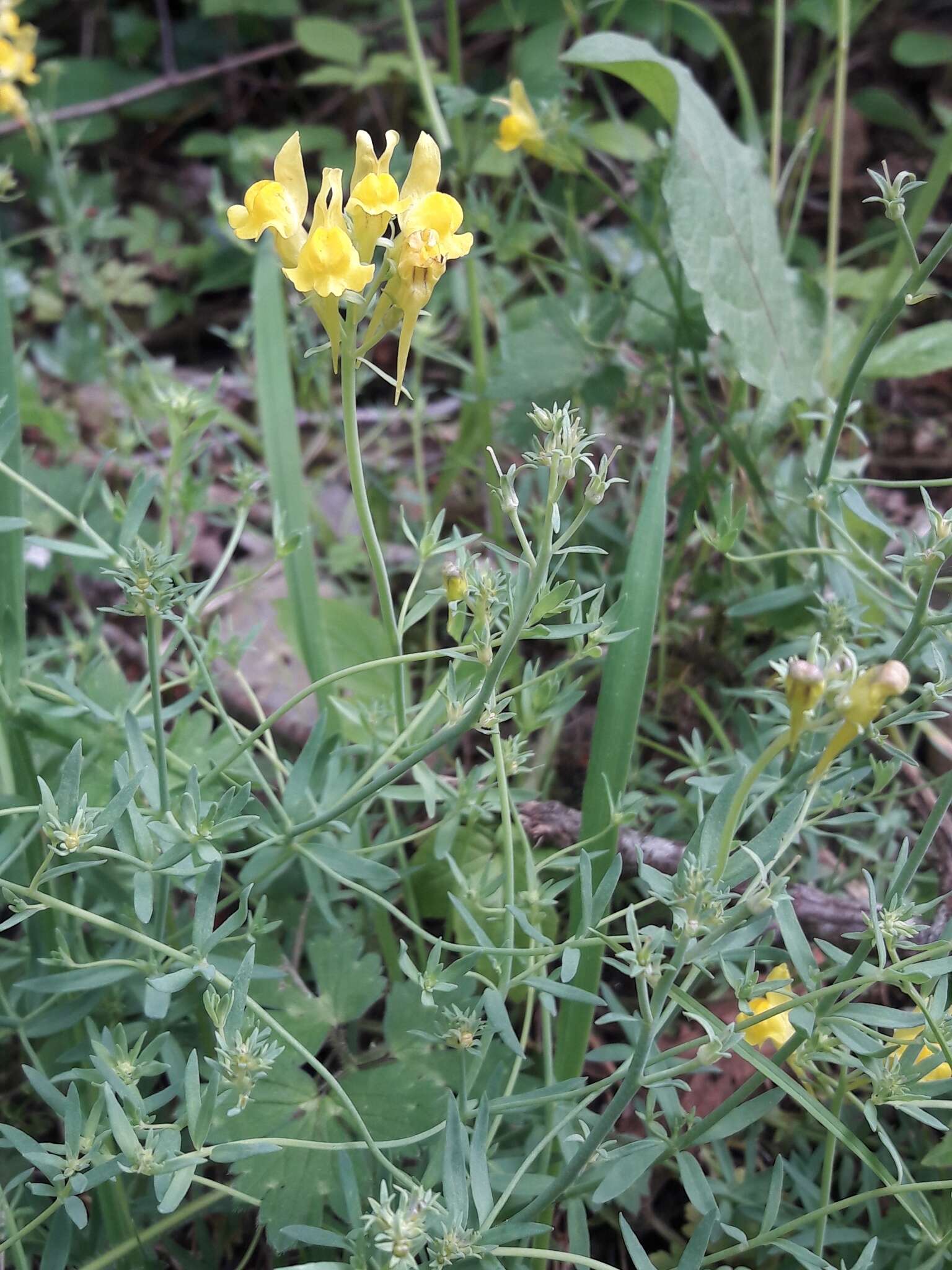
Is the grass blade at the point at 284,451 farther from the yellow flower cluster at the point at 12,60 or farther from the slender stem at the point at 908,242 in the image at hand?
the slender stem at the point at 908,242

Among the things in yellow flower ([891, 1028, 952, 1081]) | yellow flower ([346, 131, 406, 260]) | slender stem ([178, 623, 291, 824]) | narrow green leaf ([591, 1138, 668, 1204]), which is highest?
yellow flower ([346, 131, 406, 260])

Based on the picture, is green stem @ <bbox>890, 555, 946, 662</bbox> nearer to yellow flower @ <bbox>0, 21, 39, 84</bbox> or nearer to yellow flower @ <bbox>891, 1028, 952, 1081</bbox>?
yellow flower @ <bbox>891, 1028, 952, 1081</bbox>

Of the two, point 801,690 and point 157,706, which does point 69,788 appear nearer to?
point 157,706

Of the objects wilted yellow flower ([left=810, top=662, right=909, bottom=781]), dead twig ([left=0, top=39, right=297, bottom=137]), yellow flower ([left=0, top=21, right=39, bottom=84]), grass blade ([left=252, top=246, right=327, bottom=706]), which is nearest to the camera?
wilted yellow flower ([left=810, top=662, right=909, bottom=781])

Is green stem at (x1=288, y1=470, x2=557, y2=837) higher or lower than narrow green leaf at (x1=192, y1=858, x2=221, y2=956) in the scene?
higher

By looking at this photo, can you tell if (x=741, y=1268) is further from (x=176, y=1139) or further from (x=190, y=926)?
(x=190, y=926)

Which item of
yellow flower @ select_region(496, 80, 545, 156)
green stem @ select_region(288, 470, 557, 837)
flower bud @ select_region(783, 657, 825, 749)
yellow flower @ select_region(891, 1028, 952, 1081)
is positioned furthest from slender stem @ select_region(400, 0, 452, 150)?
yellow flower @ select_region(891, 1028, 952, 1081)

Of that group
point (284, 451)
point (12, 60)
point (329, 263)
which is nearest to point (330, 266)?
point (329, 263)

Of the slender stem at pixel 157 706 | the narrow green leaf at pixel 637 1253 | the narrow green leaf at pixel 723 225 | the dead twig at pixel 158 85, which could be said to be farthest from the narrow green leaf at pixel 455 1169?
the dead twig at pixel 158 85
